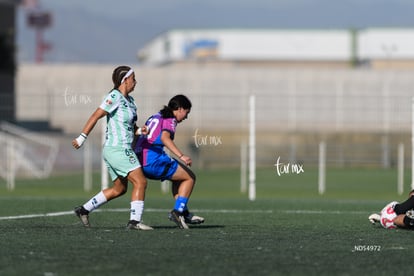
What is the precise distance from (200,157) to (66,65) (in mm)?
16464

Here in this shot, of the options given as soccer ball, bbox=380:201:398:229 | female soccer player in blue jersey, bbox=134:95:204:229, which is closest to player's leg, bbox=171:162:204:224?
female soccer player in blue jersey, bbox=134:95:204:229

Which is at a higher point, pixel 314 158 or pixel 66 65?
pixel 66 65

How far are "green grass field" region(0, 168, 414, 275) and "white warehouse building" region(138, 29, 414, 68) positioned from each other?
8823cm

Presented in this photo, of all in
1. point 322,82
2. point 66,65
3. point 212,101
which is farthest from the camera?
point 66,65

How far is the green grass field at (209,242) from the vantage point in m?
9.60

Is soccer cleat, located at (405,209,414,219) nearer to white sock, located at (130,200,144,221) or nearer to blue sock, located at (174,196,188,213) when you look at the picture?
blue sock, located at (174,196,188,213)

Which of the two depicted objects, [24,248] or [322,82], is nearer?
[24,248]

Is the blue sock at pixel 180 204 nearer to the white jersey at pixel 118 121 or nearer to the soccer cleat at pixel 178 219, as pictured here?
the soccer cleat at pixel 178 219

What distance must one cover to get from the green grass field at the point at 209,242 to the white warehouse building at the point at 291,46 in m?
88.2

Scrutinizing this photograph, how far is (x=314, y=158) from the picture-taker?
40.3 meters

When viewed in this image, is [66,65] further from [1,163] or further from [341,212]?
[341,212]

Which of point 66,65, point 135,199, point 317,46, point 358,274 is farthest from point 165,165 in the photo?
point 317,46

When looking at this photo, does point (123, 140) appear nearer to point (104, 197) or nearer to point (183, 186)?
point (104, 197)

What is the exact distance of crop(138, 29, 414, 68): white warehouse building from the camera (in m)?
111
